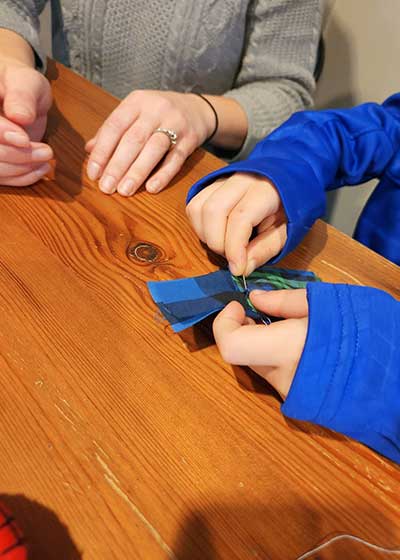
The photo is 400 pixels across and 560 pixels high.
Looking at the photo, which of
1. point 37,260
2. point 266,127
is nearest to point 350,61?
point 266,127

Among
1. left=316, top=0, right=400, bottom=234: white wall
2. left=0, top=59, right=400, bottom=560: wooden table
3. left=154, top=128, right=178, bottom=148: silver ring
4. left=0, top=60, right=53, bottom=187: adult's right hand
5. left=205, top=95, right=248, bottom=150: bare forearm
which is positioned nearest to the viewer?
left=0, top=59, right=400, bottom=560: wooden table

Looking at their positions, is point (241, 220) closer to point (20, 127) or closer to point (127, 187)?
point (127, 187)

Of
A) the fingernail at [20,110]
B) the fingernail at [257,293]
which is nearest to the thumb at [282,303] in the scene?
the fingernail at [257,293]

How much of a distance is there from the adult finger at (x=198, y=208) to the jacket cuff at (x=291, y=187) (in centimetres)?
2

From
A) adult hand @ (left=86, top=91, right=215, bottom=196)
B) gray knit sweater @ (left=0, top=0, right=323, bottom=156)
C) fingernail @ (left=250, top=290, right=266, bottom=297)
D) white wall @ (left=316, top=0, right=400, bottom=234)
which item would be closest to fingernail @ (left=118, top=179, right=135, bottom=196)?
adult hand @ (left=86, top=91, right=215, bottom=196)

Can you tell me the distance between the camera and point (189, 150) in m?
0.63

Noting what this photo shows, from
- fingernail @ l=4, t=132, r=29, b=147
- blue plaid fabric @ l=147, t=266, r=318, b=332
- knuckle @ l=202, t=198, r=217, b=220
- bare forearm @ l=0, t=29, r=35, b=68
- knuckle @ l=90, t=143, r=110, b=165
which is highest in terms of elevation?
bare forearm @ l=0, t=29, r=35, b=68

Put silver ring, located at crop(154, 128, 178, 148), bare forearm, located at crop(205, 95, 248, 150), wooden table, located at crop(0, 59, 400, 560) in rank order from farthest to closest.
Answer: bare forearm, located at crop(205, 95, 248, 150), silver ring, located at crop(154, 128, 178, 148), wooden table, located at crop(0, 59, 400, 560)

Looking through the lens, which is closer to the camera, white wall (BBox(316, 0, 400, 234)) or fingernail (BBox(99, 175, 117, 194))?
fingernail (BBox(99, 175, 117, 194))

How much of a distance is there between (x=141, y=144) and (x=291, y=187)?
0.21 m

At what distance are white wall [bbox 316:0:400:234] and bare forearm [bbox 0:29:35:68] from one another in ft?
2.51

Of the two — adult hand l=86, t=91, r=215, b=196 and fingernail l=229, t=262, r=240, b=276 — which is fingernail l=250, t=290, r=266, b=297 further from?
adult hand l=86, t=91, r=215, b=196

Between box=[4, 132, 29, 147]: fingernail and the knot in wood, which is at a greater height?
box=[4, 132, 29, 147]: fingernail

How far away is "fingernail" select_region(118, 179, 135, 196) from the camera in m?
0.56
